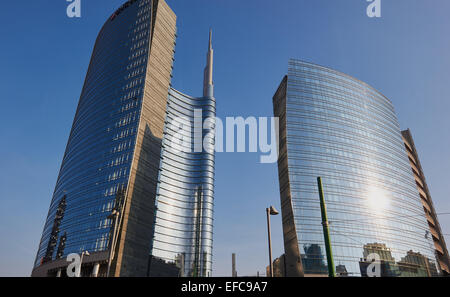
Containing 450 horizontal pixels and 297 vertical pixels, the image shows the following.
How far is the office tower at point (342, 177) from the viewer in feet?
275

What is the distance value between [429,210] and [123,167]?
123 m

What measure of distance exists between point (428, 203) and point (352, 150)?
189 feet

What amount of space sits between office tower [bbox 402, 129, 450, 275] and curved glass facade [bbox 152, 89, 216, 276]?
87.4 m

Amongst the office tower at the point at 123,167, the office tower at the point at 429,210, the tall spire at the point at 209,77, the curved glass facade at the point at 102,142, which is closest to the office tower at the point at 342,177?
the office tower at the point at 429,210

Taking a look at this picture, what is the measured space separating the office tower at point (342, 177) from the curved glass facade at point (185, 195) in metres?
48.4

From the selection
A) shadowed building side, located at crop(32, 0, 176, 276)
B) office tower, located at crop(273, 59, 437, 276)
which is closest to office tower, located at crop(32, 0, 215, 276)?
shadowed building side, located at crop(32, 0, 176, 276)

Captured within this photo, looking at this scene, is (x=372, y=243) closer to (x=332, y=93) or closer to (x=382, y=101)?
(x=332, y=93)

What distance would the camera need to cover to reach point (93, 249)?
8681 cm

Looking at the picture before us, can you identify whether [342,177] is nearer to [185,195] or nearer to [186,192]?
[185,195]

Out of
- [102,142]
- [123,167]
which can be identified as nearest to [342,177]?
[123,167]

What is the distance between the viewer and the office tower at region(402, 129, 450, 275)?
114 metres

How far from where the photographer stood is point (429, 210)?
125875mm

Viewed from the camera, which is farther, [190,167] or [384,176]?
[190,167]
